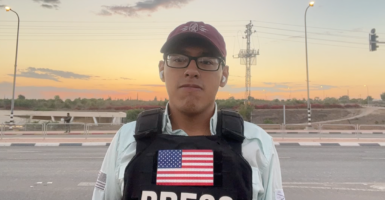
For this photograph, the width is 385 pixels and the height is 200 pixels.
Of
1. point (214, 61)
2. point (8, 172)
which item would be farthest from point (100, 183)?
point (8, 172)

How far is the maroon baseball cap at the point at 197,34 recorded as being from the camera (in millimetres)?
1669

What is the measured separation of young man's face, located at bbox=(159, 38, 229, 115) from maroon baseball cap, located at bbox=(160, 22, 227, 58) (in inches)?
1.8

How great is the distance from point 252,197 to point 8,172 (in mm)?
7630

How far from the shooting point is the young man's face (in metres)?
1.65

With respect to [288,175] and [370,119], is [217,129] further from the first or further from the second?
[370,119]

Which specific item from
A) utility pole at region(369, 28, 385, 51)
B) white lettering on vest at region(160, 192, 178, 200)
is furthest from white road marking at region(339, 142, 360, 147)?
white lettering on vest at region(160, 192, 178, 200)

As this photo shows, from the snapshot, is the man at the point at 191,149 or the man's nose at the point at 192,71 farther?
the man's nose at the point at 192,71

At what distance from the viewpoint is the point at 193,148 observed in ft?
5.15

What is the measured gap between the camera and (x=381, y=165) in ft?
26.0

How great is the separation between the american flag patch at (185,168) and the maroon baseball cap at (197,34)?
0.64m

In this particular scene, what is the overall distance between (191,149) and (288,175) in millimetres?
5810

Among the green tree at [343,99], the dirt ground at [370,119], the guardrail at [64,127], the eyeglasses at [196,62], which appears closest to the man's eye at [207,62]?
the eyeglasses at [196,62]

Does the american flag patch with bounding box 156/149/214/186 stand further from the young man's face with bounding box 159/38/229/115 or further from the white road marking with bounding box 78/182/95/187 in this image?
the white road marking with bounding box 78/182/95/187

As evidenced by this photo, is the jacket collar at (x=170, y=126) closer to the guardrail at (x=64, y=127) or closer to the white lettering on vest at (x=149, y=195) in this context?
the white lettering on vest at (x=149, y=195)
